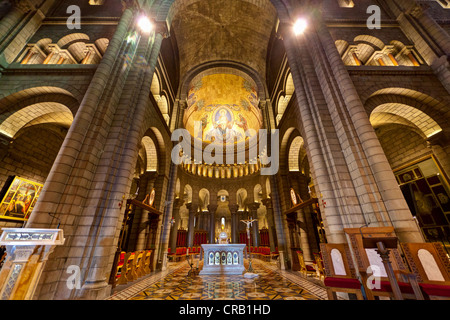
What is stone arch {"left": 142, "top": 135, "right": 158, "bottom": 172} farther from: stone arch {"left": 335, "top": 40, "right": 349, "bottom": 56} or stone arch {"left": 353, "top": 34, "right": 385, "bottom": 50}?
stone arch {"left": 353, "top": 34, "right": 385, "bottom": 50}

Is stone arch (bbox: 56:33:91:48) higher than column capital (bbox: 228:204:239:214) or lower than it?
higher

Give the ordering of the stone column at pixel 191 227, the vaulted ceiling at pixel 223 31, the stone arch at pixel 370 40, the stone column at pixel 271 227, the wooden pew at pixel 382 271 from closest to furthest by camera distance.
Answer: the wooden pew at pixel 382 271
the stone arch at pixel 370 40
the stone column at pixel 271 227
the vaulted ceiling at pixel 223 31
the stone column at pixel 191 227

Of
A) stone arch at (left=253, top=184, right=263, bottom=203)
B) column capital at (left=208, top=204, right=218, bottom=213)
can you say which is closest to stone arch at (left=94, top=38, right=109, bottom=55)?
column capital at (left=208, top=204, right=218, bottom=213)

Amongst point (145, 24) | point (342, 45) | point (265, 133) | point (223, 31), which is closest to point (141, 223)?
point (145, 24)

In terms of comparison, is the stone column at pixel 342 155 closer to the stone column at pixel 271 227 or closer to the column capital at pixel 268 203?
the stone column at pixel 271 227

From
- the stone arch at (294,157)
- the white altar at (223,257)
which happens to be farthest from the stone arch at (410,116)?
the white altar at (223,257)

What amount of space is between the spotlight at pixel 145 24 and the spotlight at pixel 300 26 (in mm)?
7541

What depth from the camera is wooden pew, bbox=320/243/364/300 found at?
340 cm

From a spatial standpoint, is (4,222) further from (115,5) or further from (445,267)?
(445,267)

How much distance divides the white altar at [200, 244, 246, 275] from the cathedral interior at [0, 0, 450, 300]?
0.33ft

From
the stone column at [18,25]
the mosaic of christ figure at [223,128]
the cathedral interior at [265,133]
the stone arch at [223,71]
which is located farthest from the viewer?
the mosaic of christ figure at [223,128]

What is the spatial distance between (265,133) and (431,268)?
11302 millimetres

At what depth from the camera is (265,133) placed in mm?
13688

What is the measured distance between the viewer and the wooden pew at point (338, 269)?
3398mm
